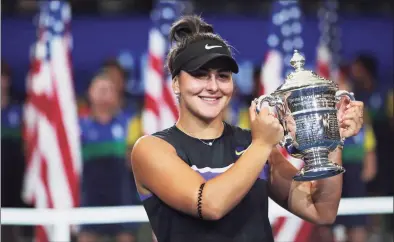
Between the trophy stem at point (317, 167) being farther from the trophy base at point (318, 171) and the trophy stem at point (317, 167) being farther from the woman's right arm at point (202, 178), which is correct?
the woman's right arm at point (202, 178)

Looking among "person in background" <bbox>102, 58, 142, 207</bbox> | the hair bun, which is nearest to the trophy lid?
the hair bun

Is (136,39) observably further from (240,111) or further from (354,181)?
(354,181)

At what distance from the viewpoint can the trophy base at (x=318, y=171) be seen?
2.32 m

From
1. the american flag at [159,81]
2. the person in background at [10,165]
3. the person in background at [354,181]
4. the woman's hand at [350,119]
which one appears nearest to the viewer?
the woman's hand at [350,119]

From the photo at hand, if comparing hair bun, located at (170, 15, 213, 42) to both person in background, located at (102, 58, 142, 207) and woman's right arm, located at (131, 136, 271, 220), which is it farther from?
person in background, located at (102, 58, 142, 207)

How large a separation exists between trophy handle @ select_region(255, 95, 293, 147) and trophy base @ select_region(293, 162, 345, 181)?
0.10 m

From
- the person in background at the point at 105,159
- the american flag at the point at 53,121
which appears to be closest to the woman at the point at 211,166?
the american flag at the point at 53,121

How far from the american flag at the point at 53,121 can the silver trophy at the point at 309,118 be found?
317 centimetres

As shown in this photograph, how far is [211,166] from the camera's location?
2.38 metres

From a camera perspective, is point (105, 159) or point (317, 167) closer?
point (317, 167)

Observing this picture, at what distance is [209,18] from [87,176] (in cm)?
377

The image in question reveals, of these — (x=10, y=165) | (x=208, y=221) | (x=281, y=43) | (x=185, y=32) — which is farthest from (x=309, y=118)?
(x=10, y=165)

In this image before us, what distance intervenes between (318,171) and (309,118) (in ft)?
0.54

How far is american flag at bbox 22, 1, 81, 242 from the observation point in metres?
5.45
